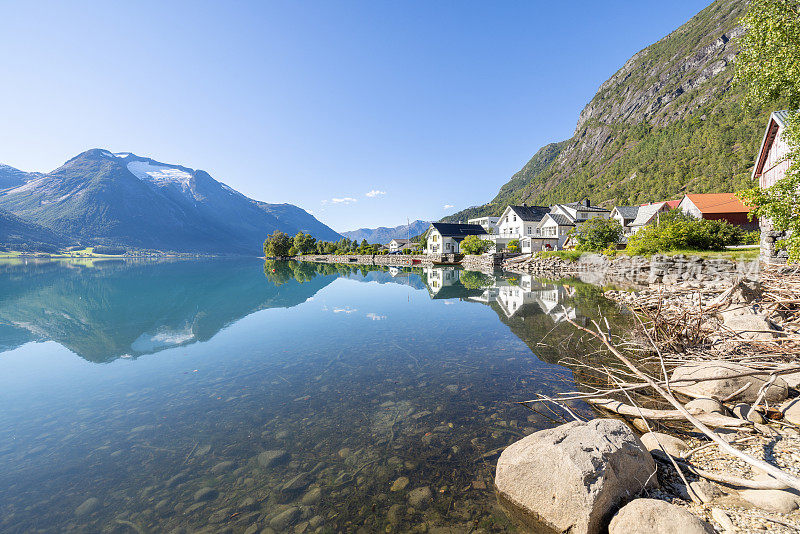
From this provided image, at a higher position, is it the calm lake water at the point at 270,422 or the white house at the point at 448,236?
the white house at the point at 448,236

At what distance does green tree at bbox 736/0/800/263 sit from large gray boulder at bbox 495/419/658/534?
10.3 m

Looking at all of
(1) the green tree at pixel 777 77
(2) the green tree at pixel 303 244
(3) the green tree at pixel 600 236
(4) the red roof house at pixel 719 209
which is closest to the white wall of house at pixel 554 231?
(3) the green tree at pixel 600 236

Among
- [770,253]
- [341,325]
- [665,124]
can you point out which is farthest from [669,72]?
[341,325]

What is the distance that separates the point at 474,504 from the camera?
15.9ft

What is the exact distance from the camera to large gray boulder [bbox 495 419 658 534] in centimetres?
405

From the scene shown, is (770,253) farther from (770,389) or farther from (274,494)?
(274,494)

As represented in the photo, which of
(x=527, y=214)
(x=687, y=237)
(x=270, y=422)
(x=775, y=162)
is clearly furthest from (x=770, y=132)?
(x=527, y=214)

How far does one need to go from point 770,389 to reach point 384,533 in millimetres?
8047

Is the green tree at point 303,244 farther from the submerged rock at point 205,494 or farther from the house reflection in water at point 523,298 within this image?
the submerged rock at point 205,494

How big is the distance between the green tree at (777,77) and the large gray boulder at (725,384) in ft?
18.9

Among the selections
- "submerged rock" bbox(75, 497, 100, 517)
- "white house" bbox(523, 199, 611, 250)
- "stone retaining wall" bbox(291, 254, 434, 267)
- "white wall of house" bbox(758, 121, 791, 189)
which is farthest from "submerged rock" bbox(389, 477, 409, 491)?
"white house" bbox(523, 199, 611, 250)

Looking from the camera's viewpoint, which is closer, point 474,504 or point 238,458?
point 474,504

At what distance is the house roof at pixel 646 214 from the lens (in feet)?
199

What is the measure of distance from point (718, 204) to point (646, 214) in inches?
486
